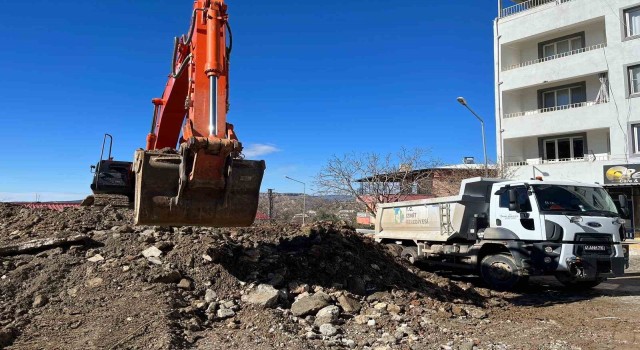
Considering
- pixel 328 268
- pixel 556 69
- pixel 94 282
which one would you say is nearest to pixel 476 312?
pixel 328 268

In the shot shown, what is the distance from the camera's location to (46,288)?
738cm

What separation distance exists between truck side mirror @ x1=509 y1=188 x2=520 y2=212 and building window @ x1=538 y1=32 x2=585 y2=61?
16836 millimetres

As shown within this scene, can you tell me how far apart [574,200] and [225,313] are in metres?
7.67

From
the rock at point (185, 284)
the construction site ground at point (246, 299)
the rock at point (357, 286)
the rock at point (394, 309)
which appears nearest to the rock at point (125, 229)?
the construction site ground at point (246, 299)

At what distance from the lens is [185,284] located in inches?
305

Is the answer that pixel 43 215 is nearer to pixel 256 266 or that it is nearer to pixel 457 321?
pixel 256 266

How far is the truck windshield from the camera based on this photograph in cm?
1029

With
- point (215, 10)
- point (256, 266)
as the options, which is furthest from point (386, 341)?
point (215, 10)

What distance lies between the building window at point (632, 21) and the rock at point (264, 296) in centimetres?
2195

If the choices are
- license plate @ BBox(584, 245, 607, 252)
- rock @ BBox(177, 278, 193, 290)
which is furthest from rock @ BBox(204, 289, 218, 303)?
license plate @ BBox(584, 245, 607, 252)

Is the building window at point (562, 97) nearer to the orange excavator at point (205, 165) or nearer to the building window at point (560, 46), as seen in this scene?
the building window at point (560, 46)

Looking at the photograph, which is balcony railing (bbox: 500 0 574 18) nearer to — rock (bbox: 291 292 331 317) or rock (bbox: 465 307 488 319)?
rock (bbox: 465 307 488 319)

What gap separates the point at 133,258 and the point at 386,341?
14.8 ft

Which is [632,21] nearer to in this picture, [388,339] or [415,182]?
[415,182]
